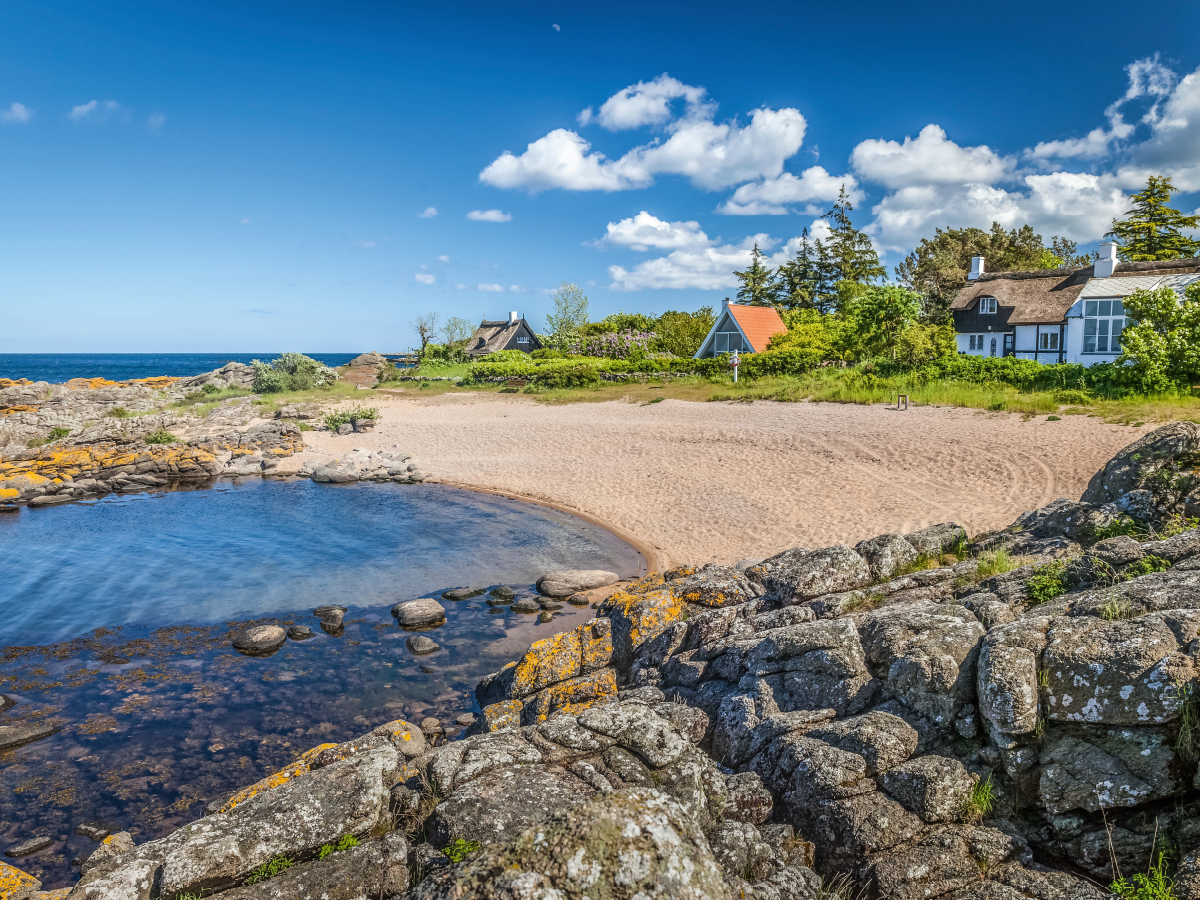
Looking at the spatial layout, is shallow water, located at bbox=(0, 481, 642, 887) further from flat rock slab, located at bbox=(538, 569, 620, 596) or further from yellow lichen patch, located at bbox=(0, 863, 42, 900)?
yellow lichen patch, located at bbox=(0, 863, 42, 900)

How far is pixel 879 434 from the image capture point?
22328 mm

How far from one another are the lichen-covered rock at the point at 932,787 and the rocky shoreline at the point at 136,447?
2118cm

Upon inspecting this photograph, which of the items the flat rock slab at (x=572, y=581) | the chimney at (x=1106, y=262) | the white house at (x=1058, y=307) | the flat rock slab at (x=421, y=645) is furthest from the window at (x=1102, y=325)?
the flat rock slab at (x=421, y=645)

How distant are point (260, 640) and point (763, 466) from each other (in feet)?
48.1

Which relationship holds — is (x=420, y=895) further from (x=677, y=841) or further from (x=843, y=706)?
(x=843, y=706)

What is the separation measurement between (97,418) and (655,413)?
92.3ft

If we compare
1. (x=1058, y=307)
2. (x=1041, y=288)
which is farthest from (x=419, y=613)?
(x=1041, y=288)

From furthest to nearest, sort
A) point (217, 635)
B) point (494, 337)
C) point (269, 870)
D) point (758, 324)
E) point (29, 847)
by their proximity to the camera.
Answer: point (494, 337), point (758, 324), point (217, 635), point (29, 847), point (269, 870)

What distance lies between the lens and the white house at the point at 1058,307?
3609cm

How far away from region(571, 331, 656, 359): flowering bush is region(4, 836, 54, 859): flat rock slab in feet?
152

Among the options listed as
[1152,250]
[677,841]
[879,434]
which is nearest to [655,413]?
[879,434]

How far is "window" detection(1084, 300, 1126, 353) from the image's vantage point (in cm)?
3588

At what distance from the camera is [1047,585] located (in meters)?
5.73

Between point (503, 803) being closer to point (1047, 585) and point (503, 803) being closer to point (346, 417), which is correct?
point (1047, 585)
